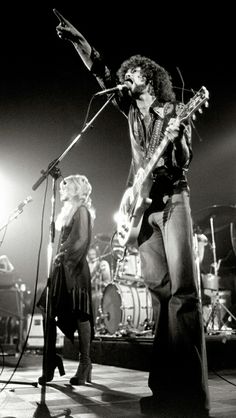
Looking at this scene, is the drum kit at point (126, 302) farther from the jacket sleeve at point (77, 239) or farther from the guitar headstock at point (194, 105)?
the guitar headstock at point (194, 105)

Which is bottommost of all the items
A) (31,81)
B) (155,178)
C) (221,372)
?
(221,372)

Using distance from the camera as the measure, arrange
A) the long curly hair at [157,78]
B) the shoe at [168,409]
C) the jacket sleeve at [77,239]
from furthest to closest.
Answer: the jacket sleeve at [77,239] < the long curly hair at [157,78] < the shoe at [168,409]

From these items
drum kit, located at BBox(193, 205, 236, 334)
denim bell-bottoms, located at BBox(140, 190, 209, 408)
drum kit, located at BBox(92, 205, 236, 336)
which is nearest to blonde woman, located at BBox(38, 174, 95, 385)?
denim bell-bottoms, located at BBox(140, 190, 209, 408)

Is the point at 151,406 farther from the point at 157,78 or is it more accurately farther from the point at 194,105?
the point at 157,78

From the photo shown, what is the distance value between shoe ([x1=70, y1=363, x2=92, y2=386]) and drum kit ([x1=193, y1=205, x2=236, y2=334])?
3888mm

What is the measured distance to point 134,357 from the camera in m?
4.91

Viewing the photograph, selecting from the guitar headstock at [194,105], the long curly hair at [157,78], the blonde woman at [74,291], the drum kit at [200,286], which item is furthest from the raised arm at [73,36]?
the drum kit at [200,286]

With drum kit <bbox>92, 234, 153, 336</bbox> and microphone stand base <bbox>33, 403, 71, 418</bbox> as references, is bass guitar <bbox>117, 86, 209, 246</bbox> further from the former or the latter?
drum kit <bbox>92, 234, 153, 336</bbox>

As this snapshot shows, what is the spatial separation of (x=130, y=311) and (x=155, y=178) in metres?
5.25

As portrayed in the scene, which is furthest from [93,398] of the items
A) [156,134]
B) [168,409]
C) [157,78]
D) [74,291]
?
[157,78]

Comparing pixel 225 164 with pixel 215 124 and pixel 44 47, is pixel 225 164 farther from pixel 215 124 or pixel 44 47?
pixel 44 47

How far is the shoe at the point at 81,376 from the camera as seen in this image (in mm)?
3378

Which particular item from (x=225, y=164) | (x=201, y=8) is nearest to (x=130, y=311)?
(x=225, y=164)

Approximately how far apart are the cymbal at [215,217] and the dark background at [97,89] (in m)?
0.15
